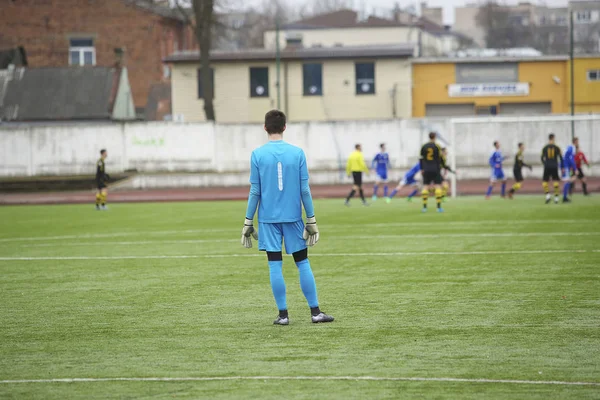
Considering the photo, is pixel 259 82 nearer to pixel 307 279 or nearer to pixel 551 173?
pixel 551 173

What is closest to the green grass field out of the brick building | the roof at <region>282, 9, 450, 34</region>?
the brick building

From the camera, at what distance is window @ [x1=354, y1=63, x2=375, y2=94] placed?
192 feet

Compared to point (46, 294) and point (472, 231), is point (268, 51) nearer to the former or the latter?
point (472, 231)

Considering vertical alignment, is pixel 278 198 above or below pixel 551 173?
above

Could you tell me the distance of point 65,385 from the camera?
7.01 metres

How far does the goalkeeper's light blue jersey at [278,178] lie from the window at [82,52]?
59217 millimetres

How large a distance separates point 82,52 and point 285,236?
197 ft

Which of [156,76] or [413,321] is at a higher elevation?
[156,76]

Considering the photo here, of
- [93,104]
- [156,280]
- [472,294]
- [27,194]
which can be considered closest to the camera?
[472,294]

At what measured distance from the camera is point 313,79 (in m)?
58.8

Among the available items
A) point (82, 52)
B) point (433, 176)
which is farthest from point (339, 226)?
point (82, 52)

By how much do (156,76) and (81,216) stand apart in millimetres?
39056

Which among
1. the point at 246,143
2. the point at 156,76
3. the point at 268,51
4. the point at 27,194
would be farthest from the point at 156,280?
the point at 156,76

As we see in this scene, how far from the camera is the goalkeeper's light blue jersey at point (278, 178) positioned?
29.7 ft
